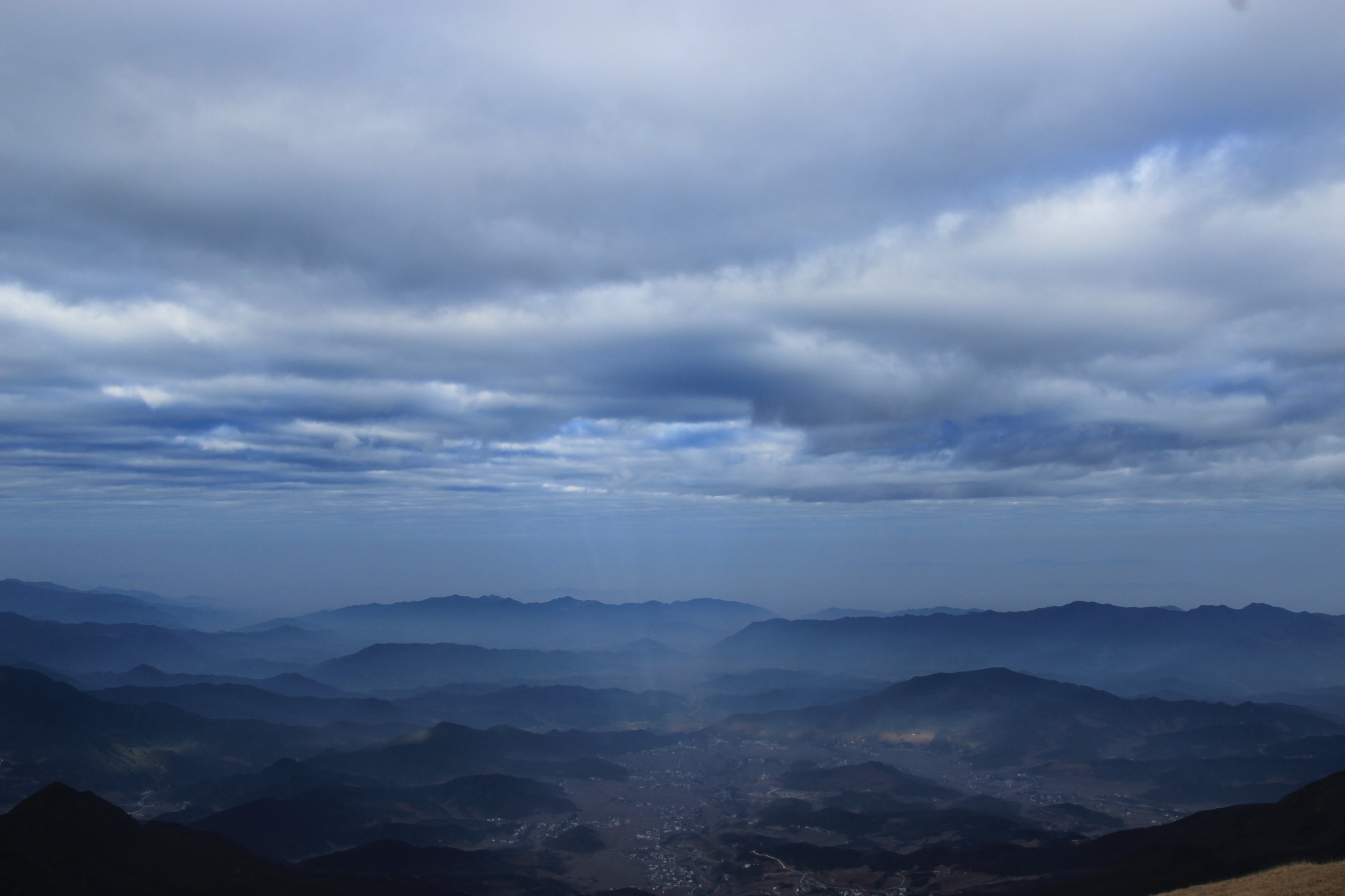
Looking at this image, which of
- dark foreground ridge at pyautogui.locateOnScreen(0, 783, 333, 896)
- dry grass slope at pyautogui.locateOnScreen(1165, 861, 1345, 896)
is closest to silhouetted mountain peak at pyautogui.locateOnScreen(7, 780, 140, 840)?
dark foreground ridge at pyautogui.locateOnScreen(0, 783, 333, 896)

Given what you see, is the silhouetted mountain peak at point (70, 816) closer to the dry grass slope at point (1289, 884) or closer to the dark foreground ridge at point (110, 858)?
the dark foreground ridge at point (110, 858)

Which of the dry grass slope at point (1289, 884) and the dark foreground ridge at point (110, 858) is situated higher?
the dry grass slope at point (1289, 884)

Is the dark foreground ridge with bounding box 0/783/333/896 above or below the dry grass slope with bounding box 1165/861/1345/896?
below

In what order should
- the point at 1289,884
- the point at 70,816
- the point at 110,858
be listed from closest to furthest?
the point at 1289,884 → the point at 110,858 → the point at 70,816

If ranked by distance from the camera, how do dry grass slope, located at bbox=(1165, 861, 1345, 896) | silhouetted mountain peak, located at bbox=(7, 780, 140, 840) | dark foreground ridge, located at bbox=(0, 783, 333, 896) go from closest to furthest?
dry grass slope, located at bbox=(1165, 861, 1345, 896), dark foreground ridge, located at bbox=(0, 783, 333, 896), silhouetted mountain peak, located at bbox=(7, 780, 140, 840)

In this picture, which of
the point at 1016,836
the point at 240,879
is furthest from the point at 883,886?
the point at 240,879

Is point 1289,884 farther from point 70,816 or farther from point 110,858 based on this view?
point 70,816

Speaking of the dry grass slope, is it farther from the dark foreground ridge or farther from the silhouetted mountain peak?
the silhouetted mountain peak

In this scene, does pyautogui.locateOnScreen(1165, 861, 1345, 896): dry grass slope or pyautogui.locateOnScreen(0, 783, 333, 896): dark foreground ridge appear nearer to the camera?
pyautogui.locateOnScreen(1165, 861, 1345, 896): dry grass slope

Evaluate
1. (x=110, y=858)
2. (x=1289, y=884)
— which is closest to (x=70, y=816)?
(x=110, y=858)

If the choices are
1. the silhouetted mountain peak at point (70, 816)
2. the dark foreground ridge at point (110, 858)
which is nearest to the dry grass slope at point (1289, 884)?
the dark foreground ridge at point (110, 858)
